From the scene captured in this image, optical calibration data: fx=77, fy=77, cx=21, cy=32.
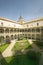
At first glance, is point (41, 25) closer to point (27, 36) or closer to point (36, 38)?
point (36, 38)

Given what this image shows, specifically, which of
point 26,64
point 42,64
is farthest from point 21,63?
point 42,64

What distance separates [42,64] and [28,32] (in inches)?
1230

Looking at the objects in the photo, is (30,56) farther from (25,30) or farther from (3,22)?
(25,30)

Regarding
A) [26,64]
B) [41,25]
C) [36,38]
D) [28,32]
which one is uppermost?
[41,25]

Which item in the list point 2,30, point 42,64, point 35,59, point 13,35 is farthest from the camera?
point 13,35

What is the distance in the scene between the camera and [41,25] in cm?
3938

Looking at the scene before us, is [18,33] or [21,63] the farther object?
[18,33]

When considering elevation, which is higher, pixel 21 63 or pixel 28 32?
pixel 28 32

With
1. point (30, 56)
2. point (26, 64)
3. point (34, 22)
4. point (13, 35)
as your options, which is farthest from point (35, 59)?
point (34, 22)

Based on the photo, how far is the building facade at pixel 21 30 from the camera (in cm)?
3661

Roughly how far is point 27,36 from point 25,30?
4.32m

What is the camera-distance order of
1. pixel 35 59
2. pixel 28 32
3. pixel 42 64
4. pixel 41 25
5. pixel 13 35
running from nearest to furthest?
pixel 42 64 → pixel 35 59 → pixel 41 25 → pixel 13 35 → pixel 28 32

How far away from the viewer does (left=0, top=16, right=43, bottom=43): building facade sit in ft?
120

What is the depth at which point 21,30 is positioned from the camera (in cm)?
4872
